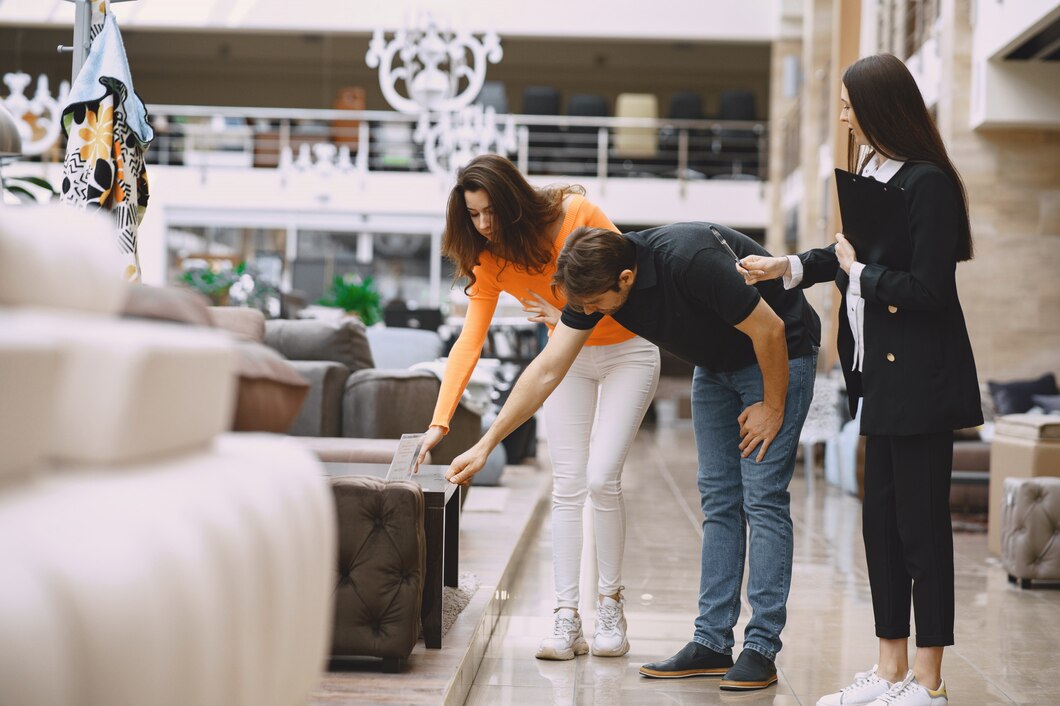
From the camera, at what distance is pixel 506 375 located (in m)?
8.16

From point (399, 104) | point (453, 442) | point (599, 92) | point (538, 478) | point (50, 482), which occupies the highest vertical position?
point (599, 92)

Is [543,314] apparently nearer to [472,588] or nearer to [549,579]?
[472,588]

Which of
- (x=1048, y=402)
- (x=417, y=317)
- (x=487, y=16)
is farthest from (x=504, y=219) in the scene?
(x=487, y=16)

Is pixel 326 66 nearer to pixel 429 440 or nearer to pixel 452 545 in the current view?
pixel 452 545

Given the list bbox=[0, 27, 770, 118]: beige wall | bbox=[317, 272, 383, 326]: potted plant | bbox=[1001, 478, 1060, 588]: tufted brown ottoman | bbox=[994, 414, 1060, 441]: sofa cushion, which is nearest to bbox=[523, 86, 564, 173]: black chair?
bbox=[0, 27, 770, 118]: beige wall

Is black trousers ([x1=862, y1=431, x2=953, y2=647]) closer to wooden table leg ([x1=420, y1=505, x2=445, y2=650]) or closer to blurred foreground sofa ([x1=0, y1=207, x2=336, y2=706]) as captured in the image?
wooden table leg ([x1=420, y1=505, x2=445, y2=650])

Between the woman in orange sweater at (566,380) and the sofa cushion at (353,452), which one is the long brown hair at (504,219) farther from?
the sofa cushion at (353,452)

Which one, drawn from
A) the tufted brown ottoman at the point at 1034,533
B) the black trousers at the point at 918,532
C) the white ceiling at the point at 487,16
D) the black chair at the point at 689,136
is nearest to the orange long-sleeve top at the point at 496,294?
the black trousers at the point at 918,532

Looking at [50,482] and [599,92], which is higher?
[599,92]

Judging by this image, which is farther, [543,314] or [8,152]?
[8,152]

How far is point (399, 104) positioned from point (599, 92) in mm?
11870

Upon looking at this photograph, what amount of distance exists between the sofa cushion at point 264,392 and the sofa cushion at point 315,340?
9.20 ft

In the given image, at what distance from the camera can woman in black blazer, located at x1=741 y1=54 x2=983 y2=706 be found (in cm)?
219

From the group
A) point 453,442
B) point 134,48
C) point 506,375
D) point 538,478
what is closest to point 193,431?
point 453,442
